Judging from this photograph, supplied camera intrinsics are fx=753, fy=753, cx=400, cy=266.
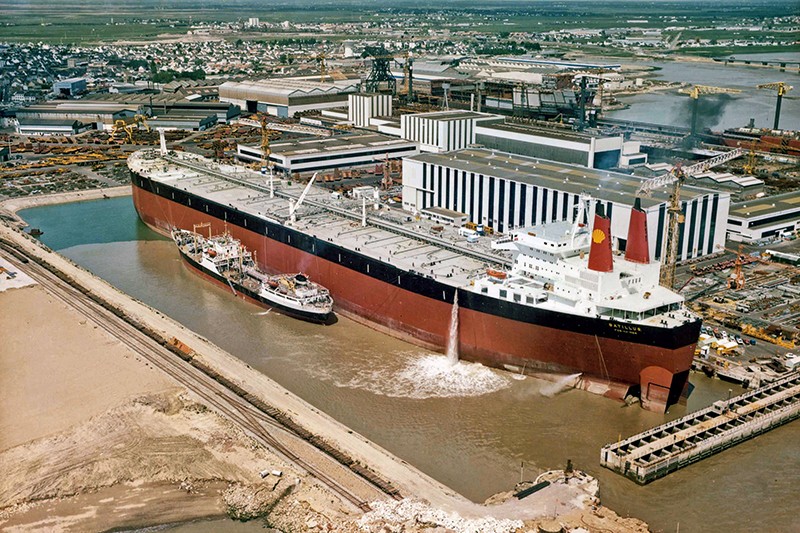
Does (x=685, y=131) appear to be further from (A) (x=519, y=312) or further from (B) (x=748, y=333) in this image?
(A) (x=519, y=312)

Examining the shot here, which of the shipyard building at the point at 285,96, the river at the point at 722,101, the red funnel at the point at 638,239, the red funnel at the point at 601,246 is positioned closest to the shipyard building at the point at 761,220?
the red funnel at the point at 638,239

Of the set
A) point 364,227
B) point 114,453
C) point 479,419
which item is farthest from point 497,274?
point 114,453

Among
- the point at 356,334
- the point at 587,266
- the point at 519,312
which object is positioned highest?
the point at 587,266

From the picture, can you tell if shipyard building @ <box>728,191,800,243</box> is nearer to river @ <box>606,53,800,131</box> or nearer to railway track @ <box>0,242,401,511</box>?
railway track @ <box>0,242,401,511</box>

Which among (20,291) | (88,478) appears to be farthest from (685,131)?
(88,478)

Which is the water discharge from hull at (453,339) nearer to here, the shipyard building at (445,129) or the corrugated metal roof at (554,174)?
the corrugated metal roof at (554,174)

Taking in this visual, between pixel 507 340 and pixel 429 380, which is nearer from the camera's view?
pixel 429 380

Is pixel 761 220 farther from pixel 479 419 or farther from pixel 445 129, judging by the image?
pixel 479 419
